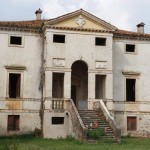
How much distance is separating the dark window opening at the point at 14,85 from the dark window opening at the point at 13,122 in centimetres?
165

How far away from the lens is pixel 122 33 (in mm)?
36594

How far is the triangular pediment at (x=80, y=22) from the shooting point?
33.6m

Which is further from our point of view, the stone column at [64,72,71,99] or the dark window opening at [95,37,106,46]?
the dark window opening at [95,37,106,46]

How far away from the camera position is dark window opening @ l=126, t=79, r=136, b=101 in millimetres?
36875

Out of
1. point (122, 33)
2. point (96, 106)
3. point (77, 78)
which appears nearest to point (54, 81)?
point (77, 78)

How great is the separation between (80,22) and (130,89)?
7.47 meters

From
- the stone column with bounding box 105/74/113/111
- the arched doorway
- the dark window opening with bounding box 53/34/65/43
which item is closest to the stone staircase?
the stone column with bounding box 105/74/113/111

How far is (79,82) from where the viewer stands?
120 ft

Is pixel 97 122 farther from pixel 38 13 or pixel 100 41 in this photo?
pixel 38 13

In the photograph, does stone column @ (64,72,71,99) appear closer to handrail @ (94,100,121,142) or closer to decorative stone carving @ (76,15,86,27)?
handrail @ (94,100,121,142)

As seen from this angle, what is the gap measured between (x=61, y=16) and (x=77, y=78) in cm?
589

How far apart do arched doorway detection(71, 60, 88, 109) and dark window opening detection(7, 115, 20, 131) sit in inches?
213

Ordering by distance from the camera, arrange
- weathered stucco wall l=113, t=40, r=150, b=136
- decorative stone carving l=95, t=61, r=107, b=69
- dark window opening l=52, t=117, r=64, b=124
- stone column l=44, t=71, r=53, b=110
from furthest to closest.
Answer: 1. weathered stucco wall l=113, t=40, r=150, b=136
2. decorative stone carving l=95, t=61, r=107, b=69
3. dark window opening l=52, t=117, r=64, b=124
4. stone column l=44, t=71, r=53, b=110

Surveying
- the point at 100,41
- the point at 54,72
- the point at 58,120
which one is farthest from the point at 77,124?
the point at 100,41
